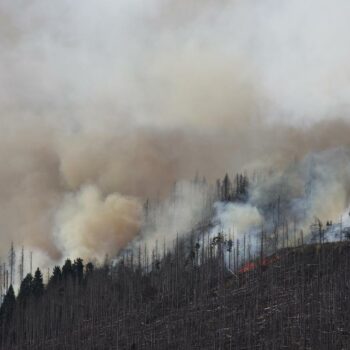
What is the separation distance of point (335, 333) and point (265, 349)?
52.3 ft

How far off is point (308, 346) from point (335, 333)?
7.86 meters

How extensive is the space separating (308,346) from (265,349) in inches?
370

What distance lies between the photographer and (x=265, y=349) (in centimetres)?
19788

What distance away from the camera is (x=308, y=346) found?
195500mm

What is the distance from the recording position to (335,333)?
199 meters
